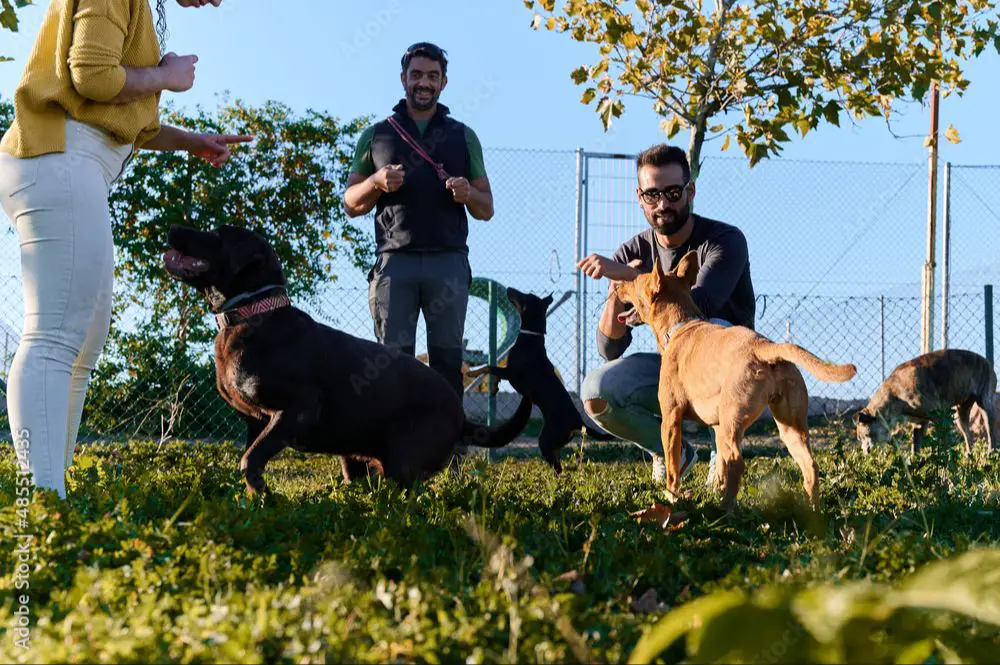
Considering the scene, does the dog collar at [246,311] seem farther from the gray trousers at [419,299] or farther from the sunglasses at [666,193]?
the sunglasses at [666,193]

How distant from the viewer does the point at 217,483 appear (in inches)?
149

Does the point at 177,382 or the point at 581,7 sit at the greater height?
the point at 581,7

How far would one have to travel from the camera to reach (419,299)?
5352 mm

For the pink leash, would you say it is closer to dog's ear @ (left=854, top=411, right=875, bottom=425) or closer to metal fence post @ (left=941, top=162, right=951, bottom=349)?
dog's ear @ (left=854, top=411, right=875, bottom=425)

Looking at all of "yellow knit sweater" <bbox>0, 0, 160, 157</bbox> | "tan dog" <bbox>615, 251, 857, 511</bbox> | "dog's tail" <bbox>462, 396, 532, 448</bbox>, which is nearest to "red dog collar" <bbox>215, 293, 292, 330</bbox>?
"yellow knit sweater" <bbox>0, 0, 160, 157</bbox>

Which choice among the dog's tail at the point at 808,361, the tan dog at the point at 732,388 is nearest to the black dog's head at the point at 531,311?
the tan dog at the point at 732,388

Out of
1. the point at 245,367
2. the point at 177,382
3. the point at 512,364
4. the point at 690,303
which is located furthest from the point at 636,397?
the point at 177,382

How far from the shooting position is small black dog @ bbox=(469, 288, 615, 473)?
19.5 feet

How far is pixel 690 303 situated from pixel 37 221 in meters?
2.89

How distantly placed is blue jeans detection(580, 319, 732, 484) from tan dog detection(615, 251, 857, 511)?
2.47 ft

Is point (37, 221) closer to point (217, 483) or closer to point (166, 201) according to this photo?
point (217, 483)

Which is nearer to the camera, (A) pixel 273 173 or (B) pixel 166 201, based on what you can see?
(B) pixel 166 201

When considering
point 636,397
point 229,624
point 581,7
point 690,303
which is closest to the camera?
point 229,624

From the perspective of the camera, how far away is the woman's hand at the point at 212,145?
164 inches
